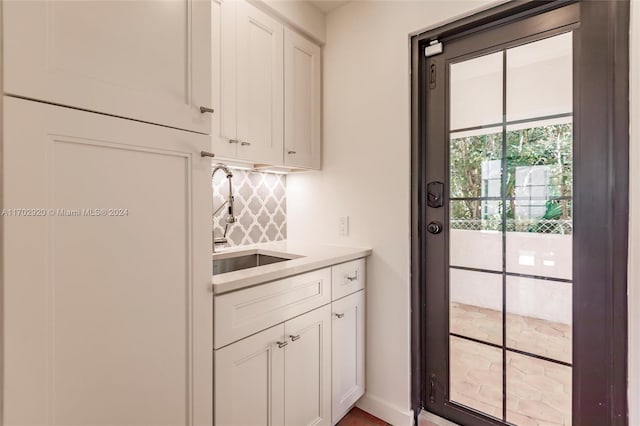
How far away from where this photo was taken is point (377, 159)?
5.98 feet

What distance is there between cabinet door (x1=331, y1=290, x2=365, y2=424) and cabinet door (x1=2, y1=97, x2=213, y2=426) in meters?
0.73

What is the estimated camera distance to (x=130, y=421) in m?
0.93

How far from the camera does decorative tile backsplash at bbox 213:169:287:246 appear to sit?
1877 millimetres

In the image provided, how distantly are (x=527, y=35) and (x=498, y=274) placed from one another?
3.73ft

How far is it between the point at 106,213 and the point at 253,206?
1.19m

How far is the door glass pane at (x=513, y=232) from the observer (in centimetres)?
139

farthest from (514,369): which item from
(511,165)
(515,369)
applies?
(511,165)

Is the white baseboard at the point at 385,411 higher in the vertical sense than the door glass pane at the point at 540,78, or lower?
lower

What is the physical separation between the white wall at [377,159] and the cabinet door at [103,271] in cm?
102

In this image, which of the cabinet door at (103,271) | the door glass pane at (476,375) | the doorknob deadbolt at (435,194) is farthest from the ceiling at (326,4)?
the door glass pane at (476,375)

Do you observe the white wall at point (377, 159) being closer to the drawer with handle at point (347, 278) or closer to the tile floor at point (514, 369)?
the drawer with handle at point (347, 278)

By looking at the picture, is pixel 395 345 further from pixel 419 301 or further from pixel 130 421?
pixel 130 421

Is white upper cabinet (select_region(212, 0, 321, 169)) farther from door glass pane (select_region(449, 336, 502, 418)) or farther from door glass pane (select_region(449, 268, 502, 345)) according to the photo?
door glass pane (select_region(449, 336, 502, 418))

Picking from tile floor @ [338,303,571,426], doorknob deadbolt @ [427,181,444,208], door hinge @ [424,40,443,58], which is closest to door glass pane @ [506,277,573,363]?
tile floor @ [338,303,571,426]
